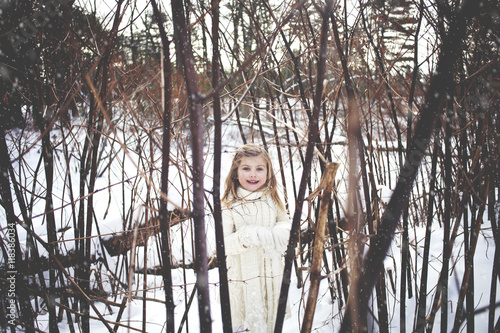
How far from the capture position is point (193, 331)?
146 cm

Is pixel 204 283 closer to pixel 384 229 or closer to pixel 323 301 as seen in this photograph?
pixel 384 229

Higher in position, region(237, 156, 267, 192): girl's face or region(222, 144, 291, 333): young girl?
region(237, 156, 267, 192): girl's face

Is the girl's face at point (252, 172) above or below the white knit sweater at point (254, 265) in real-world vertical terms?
above

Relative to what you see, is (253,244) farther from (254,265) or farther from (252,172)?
(252,172)

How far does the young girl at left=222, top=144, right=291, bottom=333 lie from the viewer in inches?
48.2

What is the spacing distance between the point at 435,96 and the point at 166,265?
0.57m

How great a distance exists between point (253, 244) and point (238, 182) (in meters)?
0.32

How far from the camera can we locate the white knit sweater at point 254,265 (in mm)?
1228

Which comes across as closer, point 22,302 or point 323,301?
point 22,302

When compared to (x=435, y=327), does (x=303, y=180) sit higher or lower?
higher

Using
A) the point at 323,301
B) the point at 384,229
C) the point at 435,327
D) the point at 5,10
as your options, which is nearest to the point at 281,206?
the point at 323,301

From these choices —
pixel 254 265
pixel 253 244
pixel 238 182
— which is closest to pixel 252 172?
pixel 238 182

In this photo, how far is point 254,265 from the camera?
1294mm

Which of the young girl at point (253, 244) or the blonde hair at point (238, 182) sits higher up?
the blonde hair at point (238, 182)
